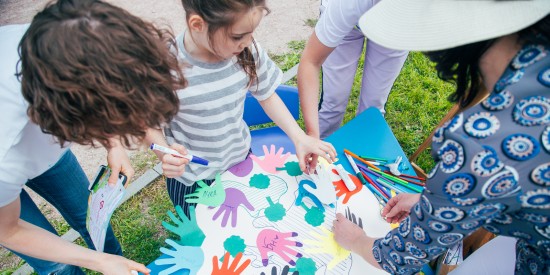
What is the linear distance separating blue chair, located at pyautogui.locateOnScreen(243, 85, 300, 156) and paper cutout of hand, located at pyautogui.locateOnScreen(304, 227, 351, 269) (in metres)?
0.54

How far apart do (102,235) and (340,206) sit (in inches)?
26.8

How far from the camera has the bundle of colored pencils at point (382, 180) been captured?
1.17 meters

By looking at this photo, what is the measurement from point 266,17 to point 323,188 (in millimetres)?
2292

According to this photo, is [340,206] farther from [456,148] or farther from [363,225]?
[456,148]

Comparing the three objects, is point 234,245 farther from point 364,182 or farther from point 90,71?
point 90,71

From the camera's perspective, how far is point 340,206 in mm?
1128

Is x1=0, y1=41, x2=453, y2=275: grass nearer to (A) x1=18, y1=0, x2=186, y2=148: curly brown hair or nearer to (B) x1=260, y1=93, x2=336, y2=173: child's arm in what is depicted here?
(B) x1=260, y1=93, x2=336, y2=173: child's arm

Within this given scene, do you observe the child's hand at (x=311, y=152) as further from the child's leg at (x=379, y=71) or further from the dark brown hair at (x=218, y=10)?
the child's leg at (x=379, y=71)

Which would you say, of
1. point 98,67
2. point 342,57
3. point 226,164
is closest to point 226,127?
point 226,164

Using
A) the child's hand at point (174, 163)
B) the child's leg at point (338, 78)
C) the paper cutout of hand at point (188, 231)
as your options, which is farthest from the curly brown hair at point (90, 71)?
the child's leg at point (338, 78)

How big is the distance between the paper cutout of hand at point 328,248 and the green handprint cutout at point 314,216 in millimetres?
34

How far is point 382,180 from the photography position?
1199mm

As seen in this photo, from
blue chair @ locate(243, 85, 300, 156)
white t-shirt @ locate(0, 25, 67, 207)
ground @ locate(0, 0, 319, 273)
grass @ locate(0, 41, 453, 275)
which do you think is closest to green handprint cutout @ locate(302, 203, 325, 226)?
blue chair @ locate(243, 85, 300, 156)

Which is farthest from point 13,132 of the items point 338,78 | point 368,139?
point 338,78
